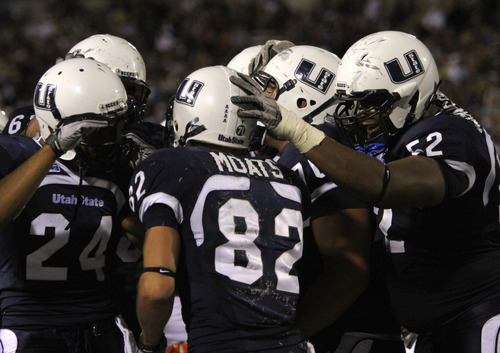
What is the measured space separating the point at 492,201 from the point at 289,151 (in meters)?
0.92

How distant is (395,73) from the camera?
337 cm

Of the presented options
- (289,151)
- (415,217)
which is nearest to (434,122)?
(415,217)

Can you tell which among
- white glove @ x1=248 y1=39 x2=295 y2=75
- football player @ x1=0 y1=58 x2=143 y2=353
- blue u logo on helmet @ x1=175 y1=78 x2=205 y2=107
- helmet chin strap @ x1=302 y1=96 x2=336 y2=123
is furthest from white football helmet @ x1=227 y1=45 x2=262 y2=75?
blue u logo on helmet @ x1=175 y1=78 x2=205 y2=107

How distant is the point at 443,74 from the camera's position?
12.2 metres

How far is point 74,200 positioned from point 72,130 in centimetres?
41

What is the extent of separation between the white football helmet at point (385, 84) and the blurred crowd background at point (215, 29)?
8.57 metres

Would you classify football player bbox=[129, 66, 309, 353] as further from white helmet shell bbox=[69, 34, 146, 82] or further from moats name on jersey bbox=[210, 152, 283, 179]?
white helmet shell bbox=[69, 34, 146, 82]

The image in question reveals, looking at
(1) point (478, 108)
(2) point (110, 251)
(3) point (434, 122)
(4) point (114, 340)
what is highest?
(3) point (434, 122)

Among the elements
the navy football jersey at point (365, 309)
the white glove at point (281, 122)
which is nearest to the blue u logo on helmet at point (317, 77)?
the navy football jersey at point (365, 309)

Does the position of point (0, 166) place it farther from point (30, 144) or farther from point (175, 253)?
point (175, 253)

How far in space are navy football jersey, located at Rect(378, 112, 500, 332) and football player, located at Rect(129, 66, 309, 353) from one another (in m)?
0.69

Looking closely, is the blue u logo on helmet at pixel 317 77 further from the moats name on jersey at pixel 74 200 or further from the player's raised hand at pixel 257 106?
the moats name on jersey at pixel 74 200

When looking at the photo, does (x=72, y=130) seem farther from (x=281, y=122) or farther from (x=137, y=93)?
(x=137, y=93)

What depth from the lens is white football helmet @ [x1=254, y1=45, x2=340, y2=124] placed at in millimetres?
3996
